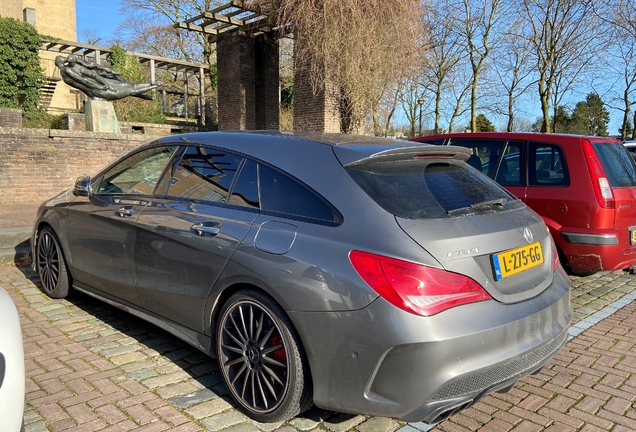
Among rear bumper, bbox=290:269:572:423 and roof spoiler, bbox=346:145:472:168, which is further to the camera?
roof spoiler, bbox=346:145:472:168

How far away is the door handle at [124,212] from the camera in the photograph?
357cm

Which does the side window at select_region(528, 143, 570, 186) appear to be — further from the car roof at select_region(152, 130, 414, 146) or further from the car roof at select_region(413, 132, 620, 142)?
the car roof at select_region(152, 130, 414, 146)

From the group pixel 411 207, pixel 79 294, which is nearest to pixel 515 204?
pixel 411 207

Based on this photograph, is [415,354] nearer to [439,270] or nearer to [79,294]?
[439,270]

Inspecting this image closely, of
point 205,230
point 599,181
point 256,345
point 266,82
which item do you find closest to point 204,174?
point 205,230

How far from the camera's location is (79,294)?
474 cm

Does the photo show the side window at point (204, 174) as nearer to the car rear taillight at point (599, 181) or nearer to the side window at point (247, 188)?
the side window at point (247, 188)

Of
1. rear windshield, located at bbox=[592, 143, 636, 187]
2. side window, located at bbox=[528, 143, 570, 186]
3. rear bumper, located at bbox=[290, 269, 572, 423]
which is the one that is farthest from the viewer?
side window, located at bbox=[528, 143, 570, 186]

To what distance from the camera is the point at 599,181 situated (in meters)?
4.75

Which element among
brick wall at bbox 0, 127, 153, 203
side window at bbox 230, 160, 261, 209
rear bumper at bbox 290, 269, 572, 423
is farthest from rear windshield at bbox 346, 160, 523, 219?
brick wall at bbox 0, 127, 153, 203

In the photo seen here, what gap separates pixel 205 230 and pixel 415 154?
4.30 ft

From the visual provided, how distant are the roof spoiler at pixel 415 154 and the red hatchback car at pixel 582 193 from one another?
7.91 feet

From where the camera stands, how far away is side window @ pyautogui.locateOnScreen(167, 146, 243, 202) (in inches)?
120

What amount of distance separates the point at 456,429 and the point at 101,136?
1125 cm
